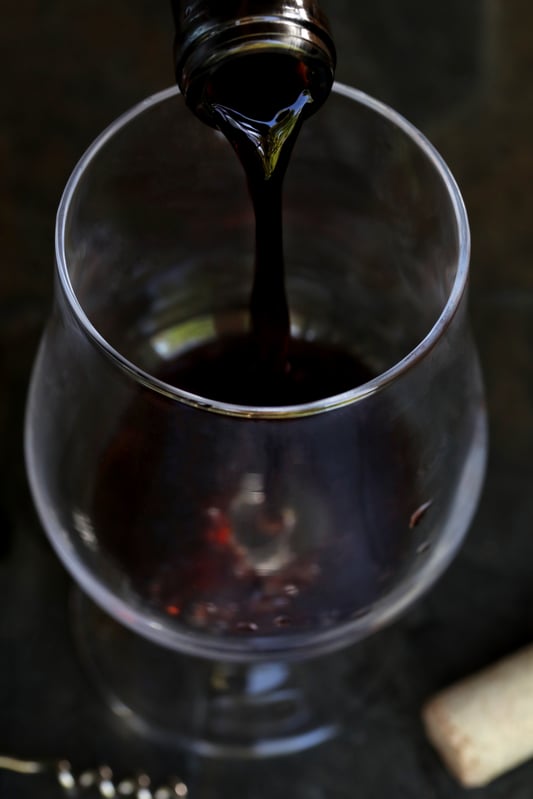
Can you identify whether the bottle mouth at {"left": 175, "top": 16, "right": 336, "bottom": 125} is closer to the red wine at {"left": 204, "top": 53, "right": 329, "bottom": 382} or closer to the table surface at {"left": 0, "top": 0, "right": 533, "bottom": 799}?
the red wine at {"left": 204, "top": 53, "right": 329, "bottom": 382}

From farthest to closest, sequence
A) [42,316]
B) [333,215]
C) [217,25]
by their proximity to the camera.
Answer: [42,316] → [333,215] → [217,25]

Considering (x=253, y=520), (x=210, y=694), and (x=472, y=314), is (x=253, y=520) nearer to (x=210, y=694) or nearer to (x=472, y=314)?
(x=210, y=694)

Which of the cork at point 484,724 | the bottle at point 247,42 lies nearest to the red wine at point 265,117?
the bottle at point 247,42

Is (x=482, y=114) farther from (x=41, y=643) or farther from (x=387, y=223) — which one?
(x=41, y=643)

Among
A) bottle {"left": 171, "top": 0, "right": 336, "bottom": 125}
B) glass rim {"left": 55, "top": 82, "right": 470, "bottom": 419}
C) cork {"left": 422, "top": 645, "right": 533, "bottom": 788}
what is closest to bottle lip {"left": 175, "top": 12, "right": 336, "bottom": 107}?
bottle {"left": 171, "top": 0, "right": 336, "bottom": 125}

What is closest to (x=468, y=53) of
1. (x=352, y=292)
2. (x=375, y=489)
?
(x=352, y=292)

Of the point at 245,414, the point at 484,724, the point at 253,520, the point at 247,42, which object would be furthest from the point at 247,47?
the point at 484,724

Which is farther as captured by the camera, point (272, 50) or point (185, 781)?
point (185, 781)
